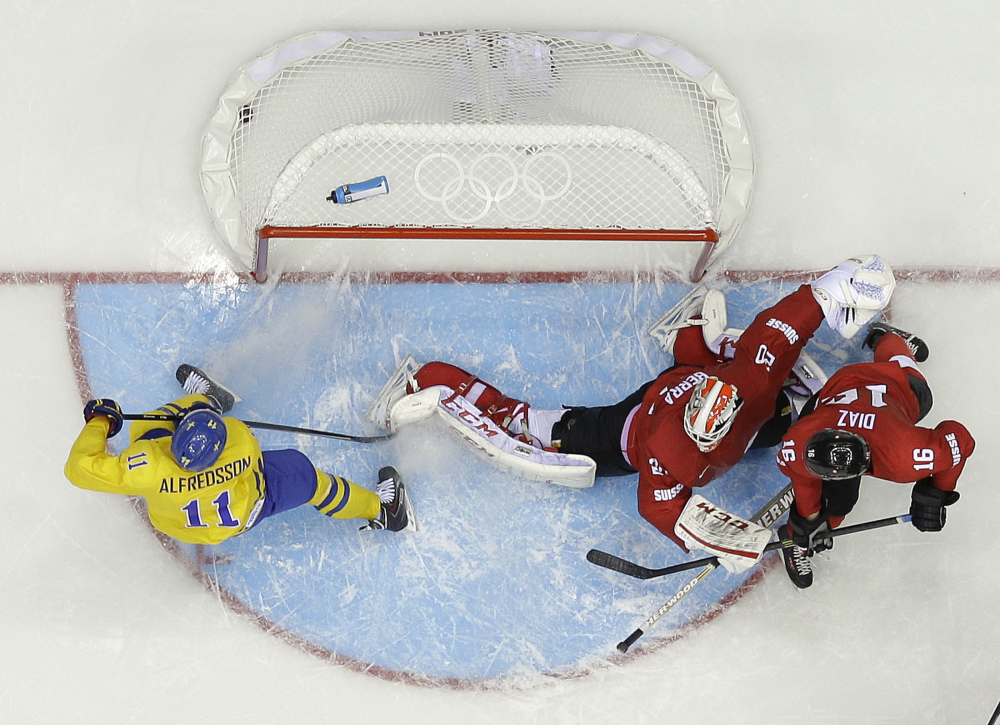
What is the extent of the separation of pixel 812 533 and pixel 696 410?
84cm

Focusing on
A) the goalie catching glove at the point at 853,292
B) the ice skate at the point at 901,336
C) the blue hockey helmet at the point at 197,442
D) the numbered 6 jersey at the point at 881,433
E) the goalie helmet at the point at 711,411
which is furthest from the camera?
the ice skate at the point at 901,336

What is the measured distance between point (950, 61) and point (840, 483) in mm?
2110

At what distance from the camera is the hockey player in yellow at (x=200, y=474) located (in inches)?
108

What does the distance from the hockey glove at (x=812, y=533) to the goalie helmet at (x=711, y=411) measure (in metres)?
0.69

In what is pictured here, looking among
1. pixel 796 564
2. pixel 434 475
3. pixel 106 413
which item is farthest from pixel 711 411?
pixel 106 413

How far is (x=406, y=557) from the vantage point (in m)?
3.66

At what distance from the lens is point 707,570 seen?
340 centimetres

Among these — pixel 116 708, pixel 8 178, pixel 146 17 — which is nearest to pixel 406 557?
pixel 116 708

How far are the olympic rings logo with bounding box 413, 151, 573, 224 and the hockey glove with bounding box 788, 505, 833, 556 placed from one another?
5.32 feet

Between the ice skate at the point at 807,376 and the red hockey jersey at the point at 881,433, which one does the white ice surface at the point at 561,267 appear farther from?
the red hockey jersey at the point at 881,433

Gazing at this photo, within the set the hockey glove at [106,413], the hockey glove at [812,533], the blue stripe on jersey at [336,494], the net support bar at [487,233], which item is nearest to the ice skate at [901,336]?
the hockey glove at [812,533]

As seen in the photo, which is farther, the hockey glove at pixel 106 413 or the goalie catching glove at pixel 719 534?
the goalie catching glove at pixel 719 534

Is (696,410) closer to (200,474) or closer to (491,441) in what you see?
(491,441)

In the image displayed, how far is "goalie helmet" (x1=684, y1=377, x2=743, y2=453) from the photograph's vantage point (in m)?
2.83
